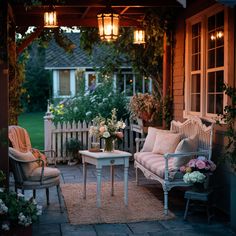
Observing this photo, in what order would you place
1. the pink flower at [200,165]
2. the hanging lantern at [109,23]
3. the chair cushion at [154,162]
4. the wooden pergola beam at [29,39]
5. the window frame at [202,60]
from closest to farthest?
the pink flower at [200,165]
the window frame at [202,60]
the chair cushion at [154,162]
the hanging lantern at [109,23]
the wooden pergola beam at [29,39]

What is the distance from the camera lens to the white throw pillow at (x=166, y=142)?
7.51m

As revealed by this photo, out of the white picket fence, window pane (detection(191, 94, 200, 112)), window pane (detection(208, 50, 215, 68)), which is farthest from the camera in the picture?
the white picket fence

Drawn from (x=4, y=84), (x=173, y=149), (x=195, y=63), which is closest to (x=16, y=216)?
(x=4, y=84)

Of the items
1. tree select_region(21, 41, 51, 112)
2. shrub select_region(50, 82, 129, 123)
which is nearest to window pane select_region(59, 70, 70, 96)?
tree select_region(21, 41, 51, 112)

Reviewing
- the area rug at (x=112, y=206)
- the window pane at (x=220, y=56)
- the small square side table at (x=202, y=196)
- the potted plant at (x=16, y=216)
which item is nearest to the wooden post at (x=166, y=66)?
the area rug at (x=112, y=206)

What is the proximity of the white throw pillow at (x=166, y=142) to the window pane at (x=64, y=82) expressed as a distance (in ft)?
63.3

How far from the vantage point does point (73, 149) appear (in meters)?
10.8

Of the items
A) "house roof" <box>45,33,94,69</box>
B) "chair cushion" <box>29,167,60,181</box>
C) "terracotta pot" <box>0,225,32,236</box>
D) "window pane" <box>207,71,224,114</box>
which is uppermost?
"house roof" <box>45,33,94,69</box>

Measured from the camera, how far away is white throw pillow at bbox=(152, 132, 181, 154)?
7512 millimetres

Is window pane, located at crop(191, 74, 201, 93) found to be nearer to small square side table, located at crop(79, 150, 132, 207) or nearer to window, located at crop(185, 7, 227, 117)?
window, located at crop(185, 7, 227, 117)

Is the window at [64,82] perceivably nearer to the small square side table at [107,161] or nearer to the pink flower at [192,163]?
the small square side table at [107,161]

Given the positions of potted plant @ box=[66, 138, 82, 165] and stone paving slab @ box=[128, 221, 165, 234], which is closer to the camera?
stone paving slab @ box=[128, 221, 165, 234]

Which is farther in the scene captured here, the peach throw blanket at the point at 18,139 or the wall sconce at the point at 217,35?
the wall sconce at the point at 217,35

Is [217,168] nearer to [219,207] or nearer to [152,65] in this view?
[219,207]
